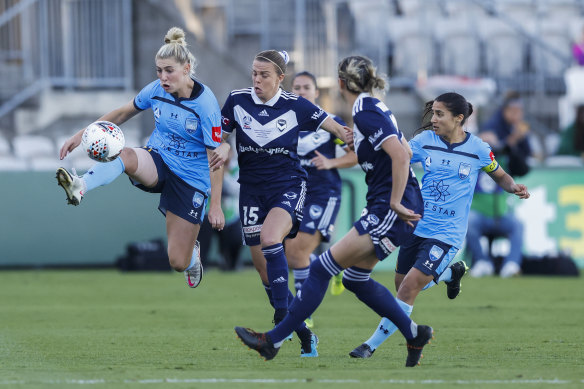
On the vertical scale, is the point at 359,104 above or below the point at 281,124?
above

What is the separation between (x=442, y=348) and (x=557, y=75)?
13346 millimetres

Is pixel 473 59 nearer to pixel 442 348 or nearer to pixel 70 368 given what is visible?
pixel 442 348

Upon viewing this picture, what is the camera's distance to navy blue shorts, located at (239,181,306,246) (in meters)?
7.70

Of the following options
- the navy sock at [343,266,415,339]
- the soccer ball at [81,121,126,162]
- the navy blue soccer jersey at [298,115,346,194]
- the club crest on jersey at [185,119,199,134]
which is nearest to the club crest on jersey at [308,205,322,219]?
the navy blue soccer jersey at [298,115,346,194]

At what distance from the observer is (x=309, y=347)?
7438 millimetres

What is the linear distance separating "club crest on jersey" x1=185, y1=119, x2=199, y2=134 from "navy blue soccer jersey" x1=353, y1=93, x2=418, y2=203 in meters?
1.46

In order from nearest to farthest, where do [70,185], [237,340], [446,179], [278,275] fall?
[70,185] < [278,275] < [446,179] < [237,340]

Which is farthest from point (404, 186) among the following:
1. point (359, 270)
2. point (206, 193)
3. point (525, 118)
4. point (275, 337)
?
point (525, 118)

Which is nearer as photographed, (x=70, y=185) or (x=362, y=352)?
(x=70, y=185)

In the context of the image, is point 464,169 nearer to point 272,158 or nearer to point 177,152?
point 272,158

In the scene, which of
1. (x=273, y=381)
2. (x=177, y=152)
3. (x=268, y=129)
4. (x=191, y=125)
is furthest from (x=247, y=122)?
(x=273, y=381)

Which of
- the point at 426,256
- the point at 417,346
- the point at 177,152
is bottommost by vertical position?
the point at 417,346

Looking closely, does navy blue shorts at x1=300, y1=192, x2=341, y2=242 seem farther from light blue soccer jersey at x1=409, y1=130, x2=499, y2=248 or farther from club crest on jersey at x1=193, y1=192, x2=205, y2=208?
light blue soccer jersey at x1=409, y1=130, x2=499, y2=248

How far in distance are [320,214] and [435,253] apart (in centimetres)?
241
